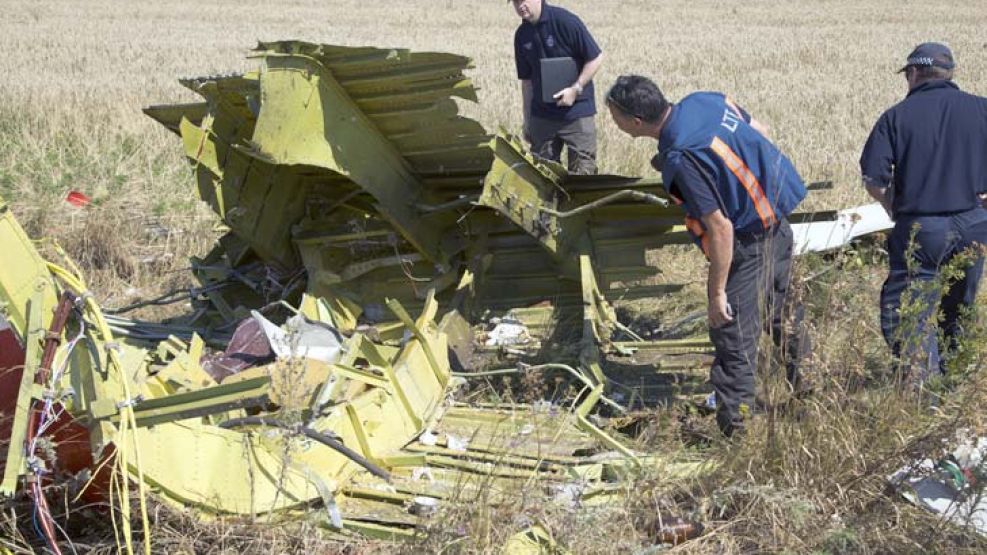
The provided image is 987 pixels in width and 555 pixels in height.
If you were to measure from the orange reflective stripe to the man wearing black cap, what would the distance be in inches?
29.4

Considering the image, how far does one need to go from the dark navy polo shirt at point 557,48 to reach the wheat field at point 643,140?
193 centimetres

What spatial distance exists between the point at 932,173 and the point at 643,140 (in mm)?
5598

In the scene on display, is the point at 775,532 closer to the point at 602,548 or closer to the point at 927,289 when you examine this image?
the point at 602,548

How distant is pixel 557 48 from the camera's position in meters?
7.10

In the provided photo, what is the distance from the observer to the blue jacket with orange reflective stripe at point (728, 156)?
4285mm

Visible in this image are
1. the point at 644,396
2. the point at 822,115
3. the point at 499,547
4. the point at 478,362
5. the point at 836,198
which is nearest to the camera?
the point at 499,547

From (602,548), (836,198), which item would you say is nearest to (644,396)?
(602,548)

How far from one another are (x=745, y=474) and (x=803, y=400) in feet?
1.21

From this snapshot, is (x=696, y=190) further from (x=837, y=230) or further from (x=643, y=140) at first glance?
(x=643, y=140)

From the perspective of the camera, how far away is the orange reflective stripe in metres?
4.29

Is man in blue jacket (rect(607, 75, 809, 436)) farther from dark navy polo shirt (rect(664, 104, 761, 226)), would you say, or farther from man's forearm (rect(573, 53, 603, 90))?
man's forearm (rect(573, 53, 603, 90))

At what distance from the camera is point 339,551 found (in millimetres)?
3645

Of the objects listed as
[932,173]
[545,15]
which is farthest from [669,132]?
[545,15]

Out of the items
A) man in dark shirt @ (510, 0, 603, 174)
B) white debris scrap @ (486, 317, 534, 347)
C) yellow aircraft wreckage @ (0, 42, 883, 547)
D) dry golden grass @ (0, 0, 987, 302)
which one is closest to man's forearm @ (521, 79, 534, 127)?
man in dark shirt @ (510, 0, 603, 174)
